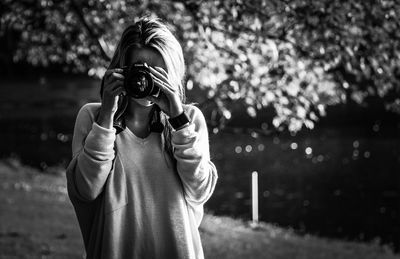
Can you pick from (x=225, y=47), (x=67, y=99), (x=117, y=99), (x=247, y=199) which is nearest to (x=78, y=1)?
(x=225, y=47)

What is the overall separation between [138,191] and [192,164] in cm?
22

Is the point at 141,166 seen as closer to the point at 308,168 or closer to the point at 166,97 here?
the point at 166,97

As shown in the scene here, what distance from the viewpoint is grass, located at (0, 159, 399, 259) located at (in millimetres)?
7414

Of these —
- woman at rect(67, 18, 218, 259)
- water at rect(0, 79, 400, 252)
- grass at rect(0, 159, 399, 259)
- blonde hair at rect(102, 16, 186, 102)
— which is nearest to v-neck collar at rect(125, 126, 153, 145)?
woman at rect(67, 18, 218, 259)

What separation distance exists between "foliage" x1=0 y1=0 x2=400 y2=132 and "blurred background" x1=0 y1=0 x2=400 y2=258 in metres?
0.01

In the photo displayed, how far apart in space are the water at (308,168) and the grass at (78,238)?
1344 millimetres

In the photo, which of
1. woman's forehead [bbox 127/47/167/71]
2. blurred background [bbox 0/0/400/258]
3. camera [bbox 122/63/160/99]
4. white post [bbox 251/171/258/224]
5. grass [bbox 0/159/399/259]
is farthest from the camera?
white post [bbox 251/171/258/224]

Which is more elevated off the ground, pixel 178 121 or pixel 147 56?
pixel 147 56

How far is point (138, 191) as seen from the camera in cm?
242

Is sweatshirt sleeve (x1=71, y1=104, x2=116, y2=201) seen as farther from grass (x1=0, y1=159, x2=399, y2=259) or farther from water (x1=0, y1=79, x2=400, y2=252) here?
grass (x1=0, y1=159, x2=399, y2=259)

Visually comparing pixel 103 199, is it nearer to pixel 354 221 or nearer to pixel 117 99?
pixel 117 99

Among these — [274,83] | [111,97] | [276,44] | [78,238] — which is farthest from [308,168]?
[111,97]

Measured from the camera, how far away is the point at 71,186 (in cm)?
244

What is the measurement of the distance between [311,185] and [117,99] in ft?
43.6
